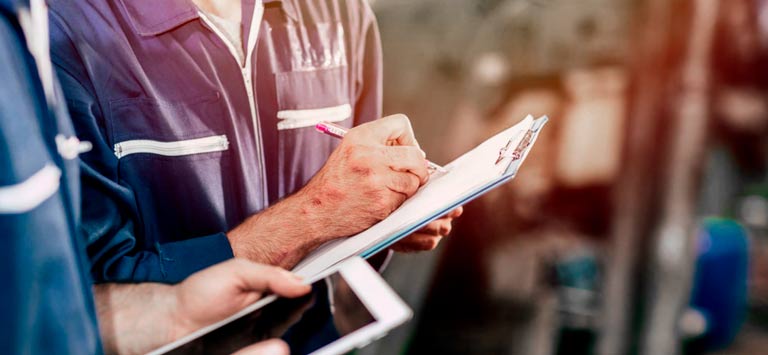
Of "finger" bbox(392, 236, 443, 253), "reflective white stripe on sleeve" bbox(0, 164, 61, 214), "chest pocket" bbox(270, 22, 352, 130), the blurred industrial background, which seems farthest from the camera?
the blurred industrial background

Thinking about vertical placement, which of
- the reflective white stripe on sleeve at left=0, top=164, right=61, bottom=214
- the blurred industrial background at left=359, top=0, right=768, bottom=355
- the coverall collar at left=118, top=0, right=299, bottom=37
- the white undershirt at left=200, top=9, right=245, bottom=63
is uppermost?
the coverall collar at left=118, top=0, right=299, bottom=37

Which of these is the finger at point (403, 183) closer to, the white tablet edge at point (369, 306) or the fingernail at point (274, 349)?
the white tablet edge at point (369, 306)

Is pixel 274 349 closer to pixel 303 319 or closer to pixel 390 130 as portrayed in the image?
pixel 303 319

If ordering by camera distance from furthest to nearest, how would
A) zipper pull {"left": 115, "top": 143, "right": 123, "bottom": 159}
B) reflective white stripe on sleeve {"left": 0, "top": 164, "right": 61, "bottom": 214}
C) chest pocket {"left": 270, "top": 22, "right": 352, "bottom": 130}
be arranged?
chest pocket {"left": 270, "top": 22, "right": 352, "bottom": 130} → zipper pull {"left": 115, "top": 143, "right": 123, "bottom": 159} → reflective white stripe on sleeve {"left": 0, "top": 164, "right": 61, "bottom": 214}

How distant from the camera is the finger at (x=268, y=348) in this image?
2.19 ft

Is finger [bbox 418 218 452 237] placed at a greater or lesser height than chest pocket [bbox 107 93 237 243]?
lesser

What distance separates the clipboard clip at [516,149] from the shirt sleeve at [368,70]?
0.82 ft

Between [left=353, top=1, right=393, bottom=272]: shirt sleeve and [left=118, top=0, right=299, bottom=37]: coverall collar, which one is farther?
[left=353, top=1, right=393, bottom=272]: shirt sleeve

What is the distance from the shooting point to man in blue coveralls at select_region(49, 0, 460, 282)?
0.76m

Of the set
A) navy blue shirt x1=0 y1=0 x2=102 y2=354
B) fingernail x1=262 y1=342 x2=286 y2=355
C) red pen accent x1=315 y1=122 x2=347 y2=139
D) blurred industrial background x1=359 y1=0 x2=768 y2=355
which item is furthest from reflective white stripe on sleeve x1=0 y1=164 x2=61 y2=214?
blurred industrial background x1=359 y1=0 x2=768 y2=355

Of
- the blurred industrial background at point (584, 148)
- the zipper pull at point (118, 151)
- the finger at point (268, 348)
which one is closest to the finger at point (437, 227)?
the blurred industrial background at point (584, 148)

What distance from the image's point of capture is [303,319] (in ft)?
2.37

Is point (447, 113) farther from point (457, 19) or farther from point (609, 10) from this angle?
point (609, 10)

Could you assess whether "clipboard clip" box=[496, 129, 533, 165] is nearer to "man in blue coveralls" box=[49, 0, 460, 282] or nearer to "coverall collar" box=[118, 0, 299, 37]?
"man in blue coveralls" box=[49, 0, 460, 282]
